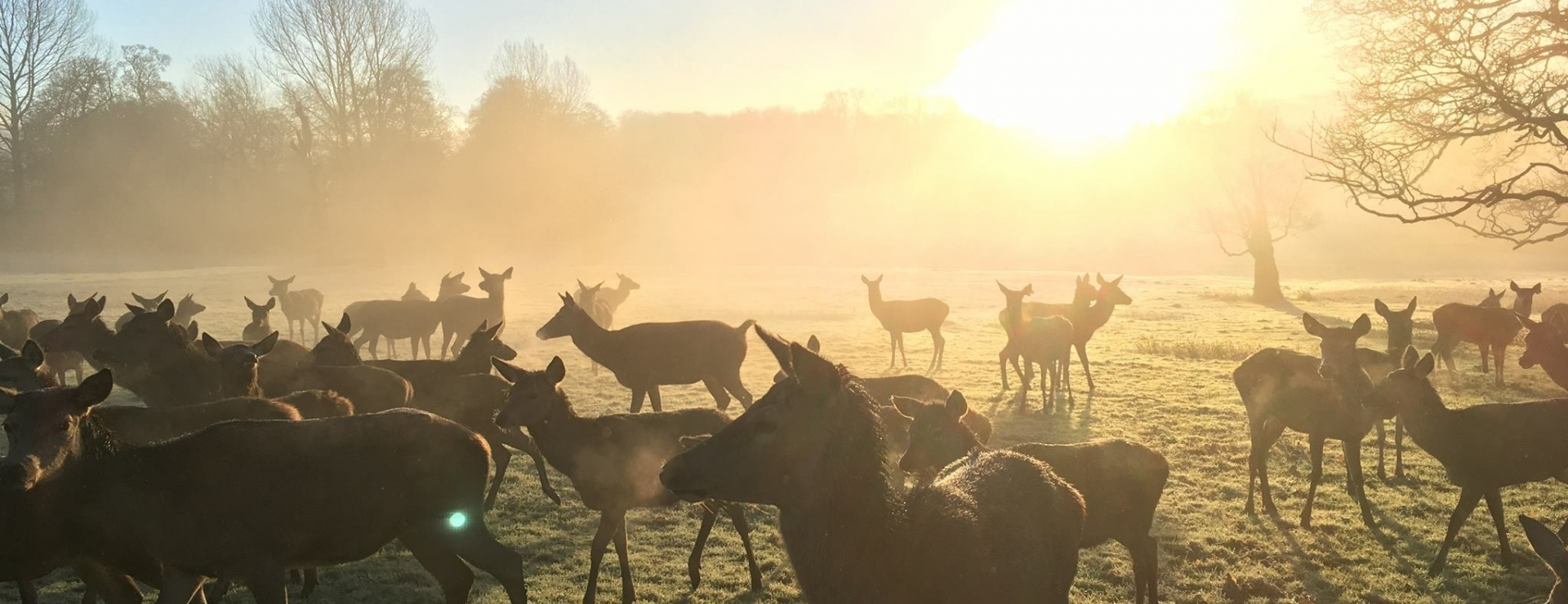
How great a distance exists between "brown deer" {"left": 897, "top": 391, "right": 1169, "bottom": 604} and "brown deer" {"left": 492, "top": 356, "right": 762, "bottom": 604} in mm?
1961

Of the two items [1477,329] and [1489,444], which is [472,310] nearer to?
[1489,444]

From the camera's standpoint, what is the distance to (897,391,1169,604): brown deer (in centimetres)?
679

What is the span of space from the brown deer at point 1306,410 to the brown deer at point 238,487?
28.8 feet

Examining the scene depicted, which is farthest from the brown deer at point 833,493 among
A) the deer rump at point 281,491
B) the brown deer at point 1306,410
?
the brown deer at point 1306,410

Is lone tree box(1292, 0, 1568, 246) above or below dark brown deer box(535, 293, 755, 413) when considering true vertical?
above

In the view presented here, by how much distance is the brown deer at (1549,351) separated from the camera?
10711 mm

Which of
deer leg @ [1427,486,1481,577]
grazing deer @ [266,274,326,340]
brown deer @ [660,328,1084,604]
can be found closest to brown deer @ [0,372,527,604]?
brown deer @ [660,328,1084,604]

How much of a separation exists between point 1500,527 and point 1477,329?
13.3 meters

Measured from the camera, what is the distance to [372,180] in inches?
2115

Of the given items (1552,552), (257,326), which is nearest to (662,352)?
(257,326)

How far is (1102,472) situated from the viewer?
6.92m

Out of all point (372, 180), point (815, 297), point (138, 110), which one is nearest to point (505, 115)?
point (372, 180)

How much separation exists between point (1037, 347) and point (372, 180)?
4914 centimetres

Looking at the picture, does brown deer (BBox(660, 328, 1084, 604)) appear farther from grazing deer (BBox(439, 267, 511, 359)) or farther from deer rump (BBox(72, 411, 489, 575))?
grazing deer (BBox(439, 267, 511, 359))
